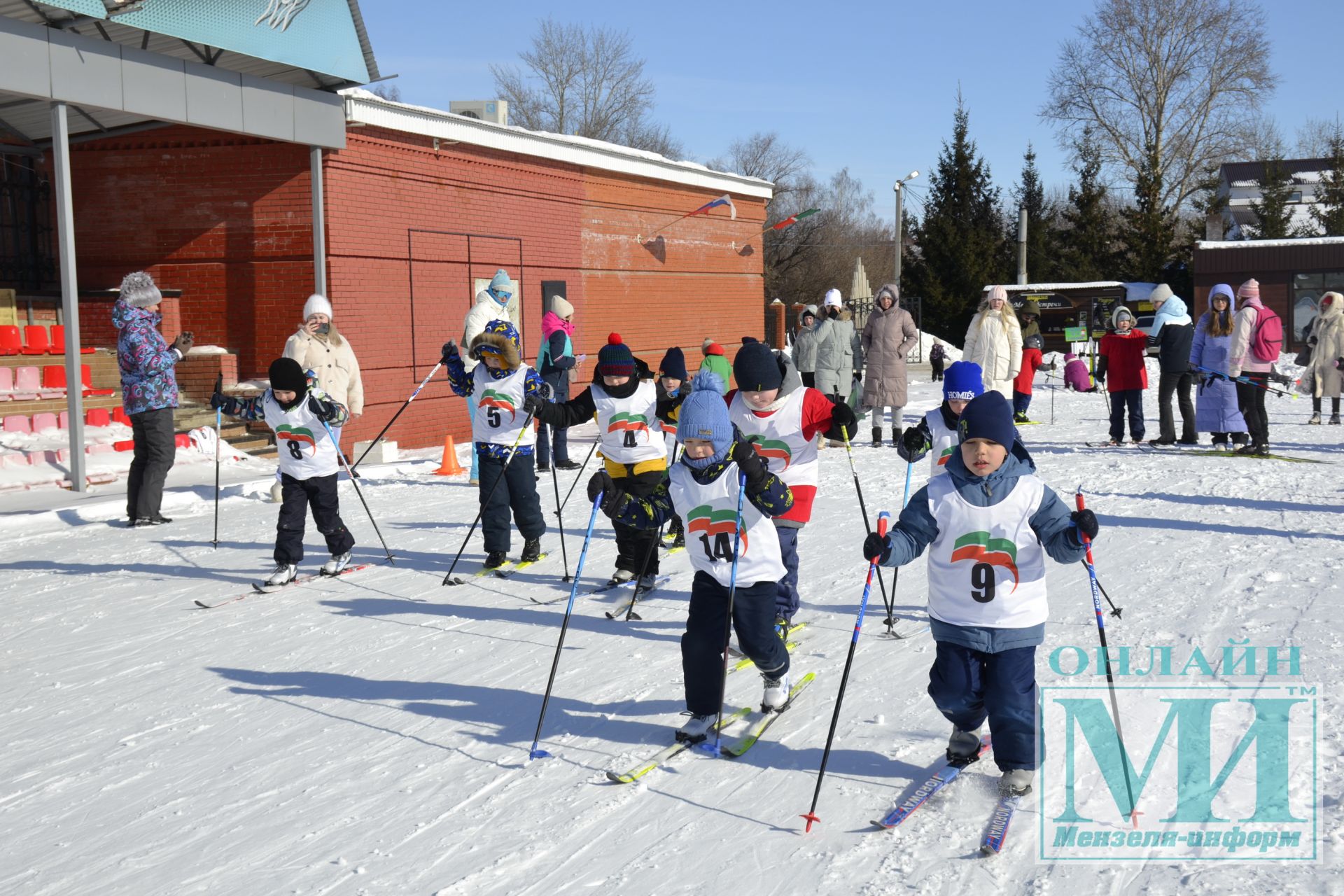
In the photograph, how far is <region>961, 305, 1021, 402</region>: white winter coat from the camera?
12.6 meters

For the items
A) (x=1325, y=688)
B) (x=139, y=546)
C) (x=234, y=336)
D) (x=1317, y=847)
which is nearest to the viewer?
(x=1317, y=847)

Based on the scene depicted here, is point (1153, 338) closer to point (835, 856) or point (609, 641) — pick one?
point (609, 641)

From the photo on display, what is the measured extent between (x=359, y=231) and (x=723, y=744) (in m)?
11.7

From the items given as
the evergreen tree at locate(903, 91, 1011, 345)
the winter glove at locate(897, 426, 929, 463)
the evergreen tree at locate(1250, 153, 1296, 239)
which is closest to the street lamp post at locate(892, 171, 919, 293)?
the evergreen tree at locate(903, 91, 1011, 345)

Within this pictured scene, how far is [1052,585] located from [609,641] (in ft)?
9.48

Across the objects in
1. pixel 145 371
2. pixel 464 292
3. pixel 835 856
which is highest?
pixel 464 292

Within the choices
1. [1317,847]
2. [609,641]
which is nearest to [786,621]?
[609,641]

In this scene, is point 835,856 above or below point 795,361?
below

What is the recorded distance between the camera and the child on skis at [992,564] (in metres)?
4.06

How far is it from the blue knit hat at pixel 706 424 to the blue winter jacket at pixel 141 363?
667 centimetres

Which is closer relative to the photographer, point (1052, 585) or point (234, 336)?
point (1052, 585)

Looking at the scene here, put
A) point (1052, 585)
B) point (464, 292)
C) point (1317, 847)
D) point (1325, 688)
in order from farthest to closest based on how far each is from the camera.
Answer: point (464, 292) < point (1052, 585) < point (1325, 688) < point (1317, 847)

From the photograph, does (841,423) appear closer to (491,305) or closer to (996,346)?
(491,305)

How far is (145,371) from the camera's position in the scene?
973cm
